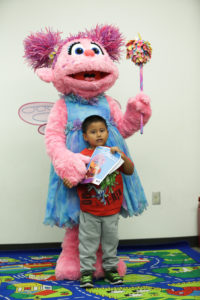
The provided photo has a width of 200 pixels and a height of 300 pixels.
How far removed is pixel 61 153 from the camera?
1.84m

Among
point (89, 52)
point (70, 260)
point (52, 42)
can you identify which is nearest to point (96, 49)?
point (89, 52)

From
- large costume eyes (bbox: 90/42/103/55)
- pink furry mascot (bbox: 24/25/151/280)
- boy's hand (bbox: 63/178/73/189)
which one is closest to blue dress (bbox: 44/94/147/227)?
pink furry mascot (bbox: 24/25/151/280)

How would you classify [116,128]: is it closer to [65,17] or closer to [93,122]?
[93,122]

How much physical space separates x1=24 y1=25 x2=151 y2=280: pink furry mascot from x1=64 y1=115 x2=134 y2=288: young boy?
77 millimetres

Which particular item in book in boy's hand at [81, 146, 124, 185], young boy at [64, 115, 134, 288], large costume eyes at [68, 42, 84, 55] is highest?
large costume eyes at [68, 42, 84, 55]

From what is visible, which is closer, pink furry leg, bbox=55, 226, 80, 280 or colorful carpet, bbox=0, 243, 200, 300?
colorful carpet, bbox=0, 243, 200, 300

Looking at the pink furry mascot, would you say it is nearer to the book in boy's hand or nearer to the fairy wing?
the book in boy's hand

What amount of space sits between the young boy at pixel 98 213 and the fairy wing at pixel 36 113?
0.69 meters

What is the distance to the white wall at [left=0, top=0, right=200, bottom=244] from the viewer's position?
253cm

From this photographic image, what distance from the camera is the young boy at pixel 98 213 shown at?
6.00 ft

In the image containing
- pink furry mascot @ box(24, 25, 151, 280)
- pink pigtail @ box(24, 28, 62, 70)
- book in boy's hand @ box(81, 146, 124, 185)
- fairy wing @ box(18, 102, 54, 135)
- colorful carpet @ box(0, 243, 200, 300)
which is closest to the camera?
colorful carpet @ box(0, 243, 200, 300)

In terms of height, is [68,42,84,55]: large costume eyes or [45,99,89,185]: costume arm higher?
[68,42,84,55]: large costume eyes

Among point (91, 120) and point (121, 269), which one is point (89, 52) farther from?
point (121, 269)

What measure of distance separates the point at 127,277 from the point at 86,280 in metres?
0.26
